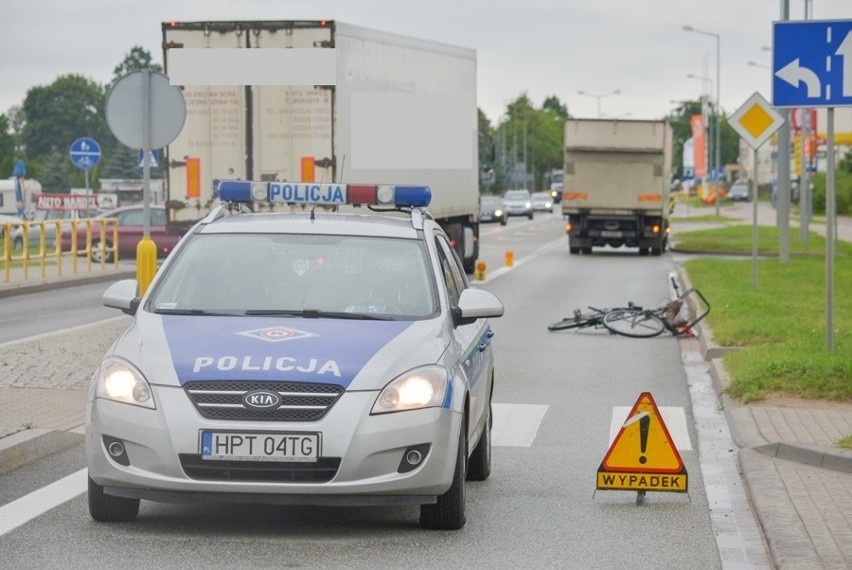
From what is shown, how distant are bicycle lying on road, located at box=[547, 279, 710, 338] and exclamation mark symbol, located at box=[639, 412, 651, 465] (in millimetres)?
10681

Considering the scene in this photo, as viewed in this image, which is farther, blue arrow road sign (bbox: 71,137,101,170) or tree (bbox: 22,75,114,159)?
tree (bbox: 22,75,114,159)

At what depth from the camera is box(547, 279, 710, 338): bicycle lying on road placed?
19078mm

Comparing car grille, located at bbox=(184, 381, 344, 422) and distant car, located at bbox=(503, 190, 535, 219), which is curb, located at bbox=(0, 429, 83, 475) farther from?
distant car, located at bbox=(503, 190, 535, 219)

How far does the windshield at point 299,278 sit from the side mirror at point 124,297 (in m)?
0.17

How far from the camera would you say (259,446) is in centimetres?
695

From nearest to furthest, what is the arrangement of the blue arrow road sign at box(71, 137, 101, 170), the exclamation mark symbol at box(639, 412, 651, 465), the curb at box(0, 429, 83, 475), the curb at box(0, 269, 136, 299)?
the exclamation mark symbol at box(639, 412, 651, 465) < the curb at box(0, 429, 83, 475) < the curb at box(0, 269, 136, 299) < the blue arrow road sign at box(71, 137, 101, 170)

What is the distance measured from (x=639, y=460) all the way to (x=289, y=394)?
2.16m

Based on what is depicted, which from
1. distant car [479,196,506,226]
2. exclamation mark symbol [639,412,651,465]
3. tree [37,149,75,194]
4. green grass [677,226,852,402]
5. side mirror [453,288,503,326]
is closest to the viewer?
side mirror [453,288,503,326]

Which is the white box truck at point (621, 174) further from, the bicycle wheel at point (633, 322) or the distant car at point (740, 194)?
the distant car at point (740, 194)

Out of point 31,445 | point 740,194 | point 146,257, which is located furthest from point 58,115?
point 31,445

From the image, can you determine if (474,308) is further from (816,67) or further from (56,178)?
(56,178)

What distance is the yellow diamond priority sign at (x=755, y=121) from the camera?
909 inches

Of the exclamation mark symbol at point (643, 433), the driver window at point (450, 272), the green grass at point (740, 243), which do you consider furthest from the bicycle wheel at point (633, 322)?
the green grass at point (740, 243)

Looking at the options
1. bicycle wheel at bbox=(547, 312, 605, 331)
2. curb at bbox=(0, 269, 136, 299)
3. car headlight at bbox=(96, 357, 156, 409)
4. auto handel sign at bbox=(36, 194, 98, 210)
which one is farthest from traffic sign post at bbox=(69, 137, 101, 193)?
car headlight at bbox=(96, 357, 156, 409)
